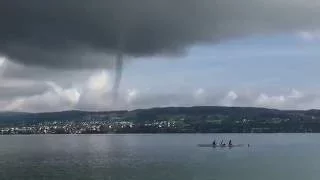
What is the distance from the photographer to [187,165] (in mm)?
121312

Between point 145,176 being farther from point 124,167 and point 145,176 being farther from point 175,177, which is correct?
point 124,167

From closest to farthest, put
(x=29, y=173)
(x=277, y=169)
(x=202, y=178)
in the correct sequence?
(x=202, y=178)
(x=29, y=173)
(x=277, y=169)

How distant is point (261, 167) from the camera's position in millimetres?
117562

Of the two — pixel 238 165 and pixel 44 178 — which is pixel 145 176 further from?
pixel 238 165

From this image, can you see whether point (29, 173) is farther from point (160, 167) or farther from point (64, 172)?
point (160, 167)

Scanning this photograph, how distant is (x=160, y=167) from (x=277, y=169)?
83.5 feet

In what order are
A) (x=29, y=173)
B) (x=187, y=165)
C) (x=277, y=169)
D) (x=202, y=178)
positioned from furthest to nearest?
(x=187, y=165)
(x=277, y=169)
(x=29, y=173)
(x=202, y=178)

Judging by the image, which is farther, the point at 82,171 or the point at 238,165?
the point at 238,165

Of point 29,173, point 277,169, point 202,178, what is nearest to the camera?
point 202,178

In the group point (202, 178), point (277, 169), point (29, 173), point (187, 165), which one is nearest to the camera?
point (202, 178)

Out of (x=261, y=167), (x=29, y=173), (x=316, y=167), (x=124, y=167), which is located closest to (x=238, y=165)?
(x=261, y=167)

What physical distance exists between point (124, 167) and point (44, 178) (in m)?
26.1

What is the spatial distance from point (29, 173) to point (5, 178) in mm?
9943

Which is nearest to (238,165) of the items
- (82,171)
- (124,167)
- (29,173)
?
(124,167)
